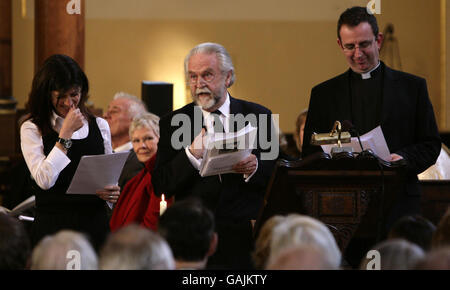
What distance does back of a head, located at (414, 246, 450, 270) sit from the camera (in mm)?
2434

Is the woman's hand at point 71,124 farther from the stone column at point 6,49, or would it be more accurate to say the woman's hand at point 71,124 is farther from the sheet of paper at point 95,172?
the stone column at point 6,49

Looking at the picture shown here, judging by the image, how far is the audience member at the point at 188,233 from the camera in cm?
310

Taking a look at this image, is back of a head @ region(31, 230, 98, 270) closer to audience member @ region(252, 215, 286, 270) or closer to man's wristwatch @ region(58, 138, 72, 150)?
audience member @ region(252, 215, 286, 270)

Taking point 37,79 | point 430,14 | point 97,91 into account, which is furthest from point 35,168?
point 430,14

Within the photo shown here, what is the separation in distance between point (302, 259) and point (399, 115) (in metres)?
2.14

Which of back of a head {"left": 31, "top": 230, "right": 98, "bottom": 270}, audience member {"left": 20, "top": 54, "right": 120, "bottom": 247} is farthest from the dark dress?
back of a head {"left": 31, "top": 230, "right": 98, "bottom": 270}

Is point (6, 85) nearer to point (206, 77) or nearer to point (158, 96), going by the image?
point (158, 96)

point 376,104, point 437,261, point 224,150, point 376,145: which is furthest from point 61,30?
point 437,261

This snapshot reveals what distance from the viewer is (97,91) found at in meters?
13.2

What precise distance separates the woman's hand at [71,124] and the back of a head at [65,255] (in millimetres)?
1820

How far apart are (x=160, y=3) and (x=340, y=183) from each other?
10.0 meters

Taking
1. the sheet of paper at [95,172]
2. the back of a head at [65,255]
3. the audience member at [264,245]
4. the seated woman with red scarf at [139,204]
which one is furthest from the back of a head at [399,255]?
the sheet of paper at [95,172]

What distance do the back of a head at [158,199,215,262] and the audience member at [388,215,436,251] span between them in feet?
2.46
